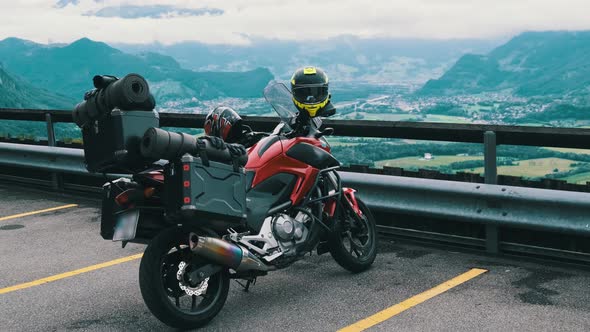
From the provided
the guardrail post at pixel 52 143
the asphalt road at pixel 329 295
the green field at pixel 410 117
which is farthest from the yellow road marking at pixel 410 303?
the green field at pixel 410 117

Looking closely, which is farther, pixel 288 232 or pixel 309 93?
pixel 309 93

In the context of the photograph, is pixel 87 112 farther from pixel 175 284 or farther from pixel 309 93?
pixel 309 93

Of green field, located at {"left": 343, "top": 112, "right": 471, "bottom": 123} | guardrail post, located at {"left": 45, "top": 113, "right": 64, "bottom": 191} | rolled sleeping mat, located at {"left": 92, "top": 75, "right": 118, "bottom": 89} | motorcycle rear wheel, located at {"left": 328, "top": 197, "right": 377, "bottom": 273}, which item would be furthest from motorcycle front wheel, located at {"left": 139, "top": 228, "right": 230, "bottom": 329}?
green field, located at {"left": 343, "top": 112, "right": 471, "bottom": 123}

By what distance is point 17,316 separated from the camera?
17.4 ft

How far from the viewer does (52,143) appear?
35.2 feet

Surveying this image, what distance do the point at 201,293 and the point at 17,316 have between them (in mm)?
1315

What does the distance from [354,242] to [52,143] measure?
582cm

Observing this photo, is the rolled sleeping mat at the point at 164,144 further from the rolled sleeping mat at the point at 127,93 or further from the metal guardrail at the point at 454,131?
the metal guardrail at the point at 454,131

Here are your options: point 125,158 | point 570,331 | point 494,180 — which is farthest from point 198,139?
point 494,180

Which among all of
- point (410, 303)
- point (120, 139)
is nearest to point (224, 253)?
point (120, 139)

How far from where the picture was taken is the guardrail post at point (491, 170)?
6.75 metres

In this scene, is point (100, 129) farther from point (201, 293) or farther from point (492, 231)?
point (492, 231)

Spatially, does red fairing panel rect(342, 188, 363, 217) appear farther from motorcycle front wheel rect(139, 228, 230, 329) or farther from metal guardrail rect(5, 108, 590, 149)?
motorcycle front wheel rect(139, 228, 230, 329)

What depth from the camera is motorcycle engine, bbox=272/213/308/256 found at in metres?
5.50
